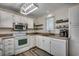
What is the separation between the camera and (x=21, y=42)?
1.31m

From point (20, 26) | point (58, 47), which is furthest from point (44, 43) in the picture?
point (20, 26)

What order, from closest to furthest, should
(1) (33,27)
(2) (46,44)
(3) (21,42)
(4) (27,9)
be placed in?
(4) (27,9) < (1) (33,27) < (3) (21,42) < (2) (46,44)

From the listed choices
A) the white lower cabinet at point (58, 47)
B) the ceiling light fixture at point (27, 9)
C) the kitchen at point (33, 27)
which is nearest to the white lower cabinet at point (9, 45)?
the kitchen at point (33, 27)

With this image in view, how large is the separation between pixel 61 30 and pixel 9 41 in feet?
4.16

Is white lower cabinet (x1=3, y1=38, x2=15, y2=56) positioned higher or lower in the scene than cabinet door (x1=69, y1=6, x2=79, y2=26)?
lower

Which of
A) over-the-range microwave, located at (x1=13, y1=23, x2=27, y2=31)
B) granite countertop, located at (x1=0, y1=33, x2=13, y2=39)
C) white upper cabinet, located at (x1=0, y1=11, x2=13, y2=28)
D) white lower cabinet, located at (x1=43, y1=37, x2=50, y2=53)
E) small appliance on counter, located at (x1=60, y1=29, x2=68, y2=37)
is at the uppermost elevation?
white upper cabinet, located at (x1=0, y1=11, x2=13, y2=28)

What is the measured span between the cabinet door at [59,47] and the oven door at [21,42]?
22.9 inches

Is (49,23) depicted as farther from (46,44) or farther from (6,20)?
(6,20)

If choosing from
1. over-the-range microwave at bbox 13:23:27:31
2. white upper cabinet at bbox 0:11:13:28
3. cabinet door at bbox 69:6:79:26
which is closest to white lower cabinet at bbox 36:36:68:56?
cabinet door at bbox 69:6:79:26

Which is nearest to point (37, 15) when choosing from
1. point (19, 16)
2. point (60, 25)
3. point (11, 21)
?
point (19, 16)

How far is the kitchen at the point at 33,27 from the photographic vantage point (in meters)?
1.08

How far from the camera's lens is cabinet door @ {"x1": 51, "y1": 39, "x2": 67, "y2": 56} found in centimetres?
117

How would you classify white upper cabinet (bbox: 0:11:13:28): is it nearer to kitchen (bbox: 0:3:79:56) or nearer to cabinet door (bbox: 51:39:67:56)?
kitchen (bbox: 0:3:79:56)

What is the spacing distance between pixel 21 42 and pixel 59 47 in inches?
31.0
